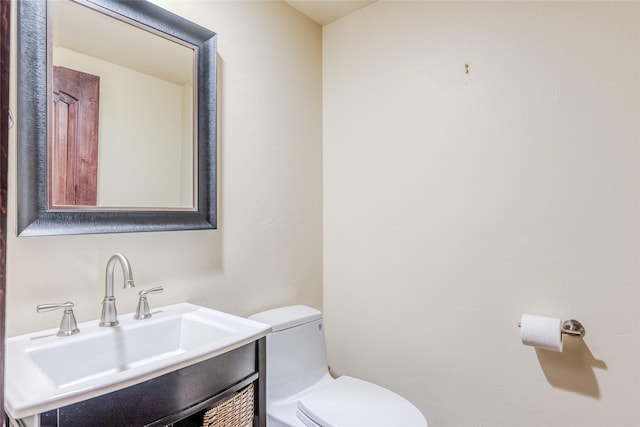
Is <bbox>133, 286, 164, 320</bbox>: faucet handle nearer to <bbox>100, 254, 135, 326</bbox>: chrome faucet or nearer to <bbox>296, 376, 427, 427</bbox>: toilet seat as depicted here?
<bbox>100, 254, 135, 326</bbox>: chrome faucet

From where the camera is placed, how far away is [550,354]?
1379 mm

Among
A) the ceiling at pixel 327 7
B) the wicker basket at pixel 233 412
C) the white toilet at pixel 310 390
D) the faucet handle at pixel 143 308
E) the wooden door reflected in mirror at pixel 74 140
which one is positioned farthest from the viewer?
the ceiling at pixel 327 7

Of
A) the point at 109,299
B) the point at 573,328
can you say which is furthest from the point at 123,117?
the point at 573,328

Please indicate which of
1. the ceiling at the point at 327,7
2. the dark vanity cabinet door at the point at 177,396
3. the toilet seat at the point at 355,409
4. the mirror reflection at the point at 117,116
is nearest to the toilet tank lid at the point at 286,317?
the toilet seat at the point at 355,409

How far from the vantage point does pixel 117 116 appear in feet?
4.08

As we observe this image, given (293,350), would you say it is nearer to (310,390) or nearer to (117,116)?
(310,390)

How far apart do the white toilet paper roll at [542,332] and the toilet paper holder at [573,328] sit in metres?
0.03

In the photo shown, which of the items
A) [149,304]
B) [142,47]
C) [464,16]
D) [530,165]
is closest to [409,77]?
[464,16]

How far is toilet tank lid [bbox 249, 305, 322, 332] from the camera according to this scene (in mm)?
1564

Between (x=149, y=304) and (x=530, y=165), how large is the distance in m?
1.51

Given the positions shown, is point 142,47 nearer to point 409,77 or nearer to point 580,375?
point 409,77

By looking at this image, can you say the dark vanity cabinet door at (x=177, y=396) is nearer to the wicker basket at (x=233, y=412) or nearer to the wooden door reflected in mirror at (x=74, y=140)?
the wicker basket at (x=233, y=412)

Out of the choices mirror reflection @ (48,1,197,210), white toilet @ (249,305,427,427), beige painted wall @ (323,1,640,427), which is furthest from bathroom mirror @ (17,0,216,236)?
beige painted wall @ (323,1,640,427)

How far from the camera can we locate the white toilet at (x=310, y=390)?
1328 mm
